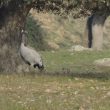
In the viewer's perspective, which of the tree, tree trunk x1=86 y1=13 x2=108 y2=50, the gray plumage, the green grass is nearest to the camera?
the tree

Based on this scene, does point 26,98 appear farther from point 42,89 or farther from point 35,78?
point 35,78

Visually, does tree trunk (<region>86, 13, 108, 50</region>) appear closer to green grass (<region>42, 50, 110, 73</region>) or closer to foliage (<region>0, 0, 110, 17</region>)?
green grass (<region>42, 50, 110, 73</region>)

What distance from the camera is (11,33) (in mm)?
19906

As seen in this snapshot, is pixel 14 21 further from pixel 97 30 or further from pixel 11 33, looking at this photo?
pixel 97 30

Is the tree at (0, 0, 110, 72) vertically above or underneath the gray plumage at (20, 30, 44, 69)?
above

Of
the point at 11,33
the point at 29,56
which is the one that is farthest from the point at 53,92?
the point at 29,56

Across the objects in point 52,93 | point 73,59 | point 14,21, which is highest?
point 14,21

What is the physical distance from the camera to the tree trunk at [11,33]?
19.5 m

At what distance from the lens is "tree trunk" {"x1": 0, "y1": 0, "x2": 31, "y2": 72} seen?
19469mm

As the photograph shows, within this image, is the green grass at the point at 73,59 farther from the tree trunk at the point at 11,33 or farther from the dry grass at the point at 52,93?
the dry grass at the point at 52,93

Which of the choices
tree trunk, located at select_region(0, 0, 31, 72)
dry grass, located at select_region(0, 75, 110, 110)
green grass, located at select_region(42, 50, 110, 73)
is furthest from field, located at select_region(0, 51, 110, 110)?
green grass, located at select_region(42, 50, 110, 73)

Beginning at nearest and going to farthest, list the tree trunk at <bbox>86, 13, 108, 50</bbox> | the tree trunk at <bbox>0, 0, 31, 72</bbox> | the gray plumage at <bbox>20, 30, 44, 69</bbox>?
1. the tree trunk at <bbox>0, 0, 31, 72</bbox>
2. the gray plumage at <bbox>20, 30, 44, 69</bbox>
3. the tree trunk at <bbox>86, 13, 108, 50</bbox>

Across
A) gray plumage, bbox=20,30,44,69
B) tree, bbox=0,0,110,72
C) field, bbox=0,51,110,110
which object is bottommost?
field, bbox=0,51,110,110

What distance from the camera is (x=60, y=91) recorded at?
1545 centimetres
